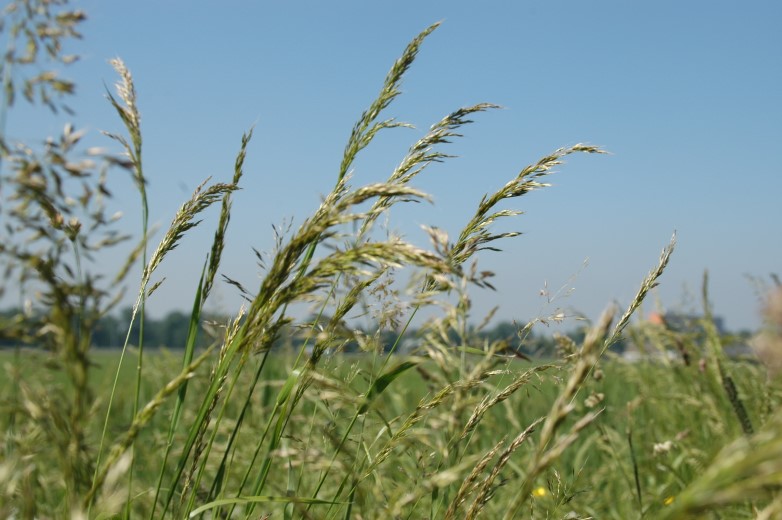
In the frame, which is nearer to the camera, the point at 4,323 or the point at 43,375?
the point at 4,323

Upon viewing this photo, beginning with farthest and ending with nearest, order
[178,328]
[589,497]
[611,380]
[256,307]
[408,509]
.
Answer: [178,328] < [611,380] < [589,497] < [408,509] < [256,307]

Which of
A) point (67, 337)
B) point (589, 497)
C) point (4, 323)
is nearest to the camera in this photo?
point (67, 337)

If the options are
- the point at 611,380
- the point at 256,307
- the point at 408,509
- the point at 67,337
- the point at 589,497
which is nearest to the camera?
the point at 67,337

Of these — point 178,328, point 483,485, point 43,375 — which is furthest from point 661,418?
point 178,328

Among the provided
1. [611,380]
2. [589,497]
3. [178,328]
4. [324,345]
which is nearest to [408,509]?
[324,345]

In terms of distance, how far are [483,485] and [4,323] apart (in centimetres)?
84

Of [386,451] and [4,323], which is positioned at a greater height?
[4,323]

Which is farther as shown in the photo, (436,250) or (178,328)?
(178,328)

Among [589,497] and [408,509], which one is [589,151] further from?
[589,497]

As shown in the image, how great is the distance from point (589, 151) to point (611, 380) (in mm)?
6384

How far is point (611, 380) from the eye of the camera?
797 centimetres

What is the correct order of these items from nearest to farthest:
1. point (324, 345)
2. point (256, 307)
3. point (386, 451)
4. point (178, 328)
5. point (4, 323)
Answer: point (4, 323)
point (256, 307)
point (386, 451)
point (324, 345)
point (178, 328)

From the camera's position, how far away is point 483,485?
4.62ft

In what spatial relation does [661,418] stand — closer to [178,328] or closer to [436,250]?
[436,250]
